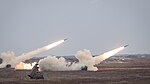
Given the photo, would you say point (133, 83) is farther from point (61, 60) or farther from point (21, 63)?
point (21, 63)

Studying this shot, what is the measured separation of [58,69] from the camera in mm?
118375

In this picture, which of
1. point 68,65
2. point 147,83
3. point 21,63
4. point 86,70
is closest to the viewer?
point 147,83

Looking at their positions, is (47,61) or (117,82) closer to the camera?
(117,82)

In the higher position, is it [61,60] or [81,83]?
[61,60]

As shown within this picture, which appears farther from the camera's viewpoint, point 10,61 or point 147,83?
point 10,61

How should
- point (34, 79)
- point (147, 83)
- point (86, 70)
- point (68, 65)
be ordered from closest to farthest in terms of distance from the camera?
point (147, 83)
point (34, 79)
point (86, 70)
point (68, 65)

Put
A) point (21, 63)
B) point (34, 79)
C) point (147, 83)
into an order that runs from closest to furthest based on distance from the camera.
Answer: point (147, 83), point (34, 79), point (21, 63)

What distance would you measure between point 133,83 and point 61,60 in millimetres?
51823

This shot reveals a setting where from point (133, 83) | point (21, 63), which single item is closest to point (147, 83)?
point (133, 83)

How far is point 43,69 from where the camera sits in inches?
4675

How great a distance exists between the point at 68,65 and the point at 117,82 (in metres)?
53.2

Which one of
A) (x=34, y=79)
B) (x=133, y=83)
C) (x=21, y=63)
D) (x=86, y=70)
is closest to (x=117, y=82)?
(x=133, y=83)

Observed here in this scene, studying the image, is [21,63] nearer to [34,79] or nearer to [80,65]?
[80,65]

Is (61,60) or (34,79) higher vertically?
(61,60)
